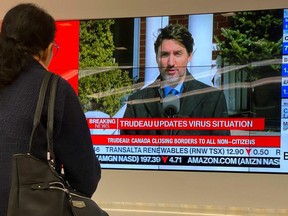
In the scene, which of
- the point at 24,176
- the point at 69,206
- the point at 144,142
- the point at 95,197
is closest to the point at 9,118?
the point at 24,176

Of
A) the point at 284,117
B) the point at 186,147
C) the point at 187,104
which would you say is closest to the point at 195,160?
the point at 186,147

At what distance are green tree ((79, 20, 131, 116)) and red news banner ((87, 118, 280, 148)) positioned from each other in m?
0.23

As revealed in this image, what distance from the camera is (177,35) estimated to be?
16.6 ft

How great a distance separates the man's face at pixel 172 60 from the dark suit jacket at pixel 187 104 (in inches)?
4.6

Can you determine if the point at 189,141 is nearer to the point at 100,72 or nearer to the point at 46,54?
the point at 100,72

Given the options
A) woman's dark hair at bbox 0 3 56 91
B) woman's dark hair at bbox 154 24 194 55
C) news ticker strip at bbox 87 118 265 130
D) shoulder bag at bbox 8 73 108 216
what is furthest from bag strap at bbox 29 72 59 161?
woman's dark hair at bbox 154 24 194 55

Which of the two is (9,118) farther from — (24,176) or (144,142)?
(144,142)

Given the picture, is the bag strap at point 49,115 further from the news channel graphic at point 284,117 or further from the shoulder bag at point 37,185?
the news channel graphic at point 284,117

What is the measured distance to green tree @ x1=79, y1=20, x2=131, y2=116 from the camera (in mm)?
5184

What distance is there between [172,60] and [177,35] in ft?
1.07

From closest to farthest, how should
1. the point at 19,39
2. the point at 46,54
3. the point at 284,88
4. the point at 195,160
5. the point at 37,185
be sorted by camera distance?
the point at 37,185, the point at 19,39, the point at 46,54, the point at 284,88, the point at 195,160

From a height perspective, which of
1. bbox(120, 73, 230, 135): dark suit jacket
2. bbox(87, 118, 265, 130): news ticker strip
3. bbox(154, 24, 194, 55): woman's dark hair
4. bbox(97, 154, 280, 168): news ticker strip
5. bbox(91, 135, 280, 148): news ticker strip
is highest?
bbox(154, 24, 194, 55): woman's dark hair

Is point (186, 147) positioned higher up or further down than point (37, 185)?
further down

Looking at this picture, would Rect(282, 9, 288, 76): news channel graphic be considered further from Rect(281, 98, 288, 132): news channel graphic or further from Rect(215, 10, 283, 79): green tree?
Rect(281, 98, 288, 132): news channel graphic
